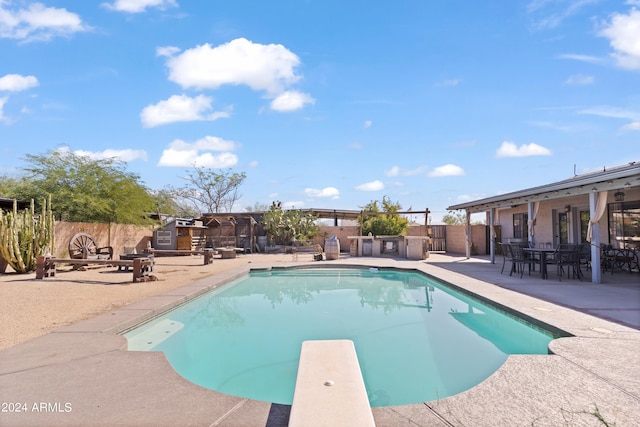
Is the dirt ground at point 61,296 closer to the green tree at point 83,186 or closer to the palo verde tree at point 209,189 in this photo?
the green tree at point 83,186

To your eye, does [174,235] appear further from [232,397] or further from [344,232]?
[232,397]

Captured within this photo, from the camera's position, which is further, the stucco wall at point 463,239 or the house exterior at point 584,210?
the stucco wall at point 463,239

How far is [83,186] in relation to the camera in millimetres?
13961

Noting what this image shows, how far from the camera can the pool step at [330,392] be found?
1.93 meters

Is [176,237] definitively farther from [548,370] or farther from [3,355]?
[548,370]

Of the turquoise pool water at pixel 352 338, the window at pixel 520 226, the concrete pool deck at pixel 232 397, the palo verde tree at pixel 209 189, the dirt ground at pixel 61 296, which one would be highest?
the palo verde tree at pixel 209 189

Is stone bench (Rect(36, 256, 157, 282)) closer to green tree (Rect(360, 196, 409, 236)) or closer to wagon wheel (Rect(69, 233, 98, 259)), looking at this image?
wagon wheel (Rect(69, 233, 98, 259))

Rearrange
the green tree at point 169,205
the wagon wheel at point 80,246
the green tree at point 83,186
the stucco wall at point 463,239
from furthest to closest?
the green tree at point 169,205 → the stucco wall at point 463,239 → the green tree at point 83,186 → the wagon wheel at point 80,246

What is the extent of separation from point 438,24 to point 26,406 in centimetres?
1084

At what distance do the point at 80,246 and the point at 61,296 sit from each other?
5802mm

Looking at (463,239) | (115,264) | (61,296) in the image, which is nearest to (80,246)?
(115,264)

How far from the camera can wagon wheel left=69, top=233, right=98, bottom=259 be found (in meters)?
11.1

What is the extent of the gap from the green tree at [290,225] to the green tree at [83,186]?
21.2ft

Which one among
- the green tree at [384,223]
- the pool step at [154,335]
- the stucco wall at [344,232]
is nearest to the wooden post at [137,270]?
the pool step at [154,335]
